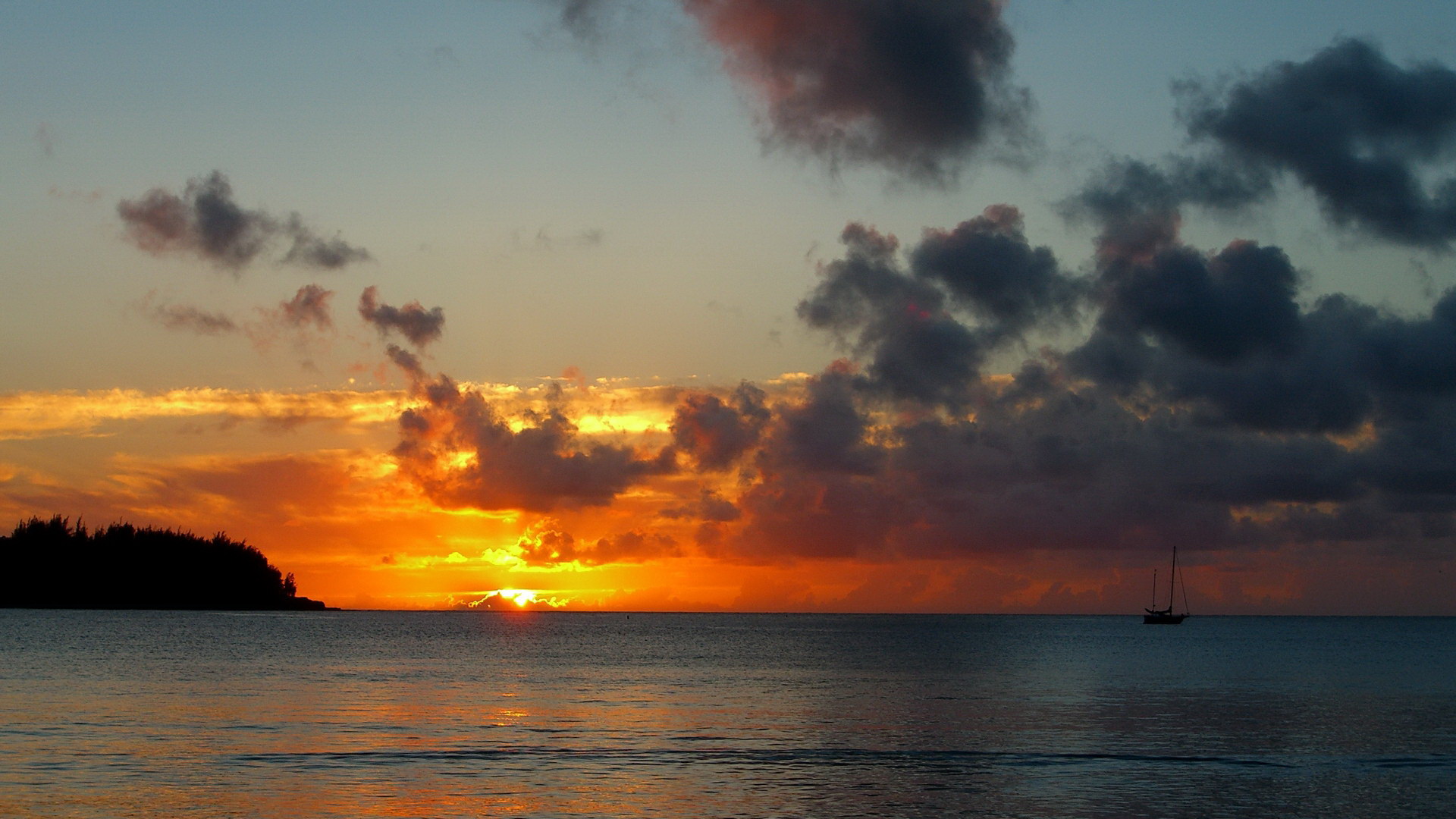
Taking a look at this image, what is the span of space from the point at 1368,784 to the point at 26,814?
160ft

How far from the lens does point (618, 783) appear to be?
4669 cm

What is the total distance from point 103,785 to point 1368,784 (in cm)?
4818

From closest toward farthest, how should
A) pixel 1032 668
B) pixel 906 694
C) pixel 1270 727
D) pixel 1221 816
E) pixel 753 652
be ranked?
pixel 1221 816 → pixel 1270 727 → pixel 906 694 → pixel 1032 668 → pixel 753 652

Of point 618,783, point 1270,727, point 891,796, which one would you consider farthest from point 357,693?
point 1270,727

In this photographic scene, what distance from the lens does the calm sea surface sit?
4347 cm

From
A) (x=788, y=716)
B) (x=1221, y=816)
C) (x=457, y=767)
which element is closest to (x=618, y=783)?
(x=457, y=767)

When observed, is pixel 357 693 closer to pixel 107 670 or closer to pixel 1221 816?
pixel 107 670

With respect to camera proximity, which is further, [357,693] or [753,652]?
[753,652]

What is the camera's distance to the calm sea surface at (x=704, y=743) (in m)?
43.5

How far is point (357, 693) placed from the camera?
8519cm

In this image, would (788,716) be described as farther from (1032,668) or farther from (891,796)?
(1032,668)

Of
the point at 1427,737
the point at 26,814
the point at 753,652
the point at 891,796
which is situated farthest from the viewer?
the point at 753,652

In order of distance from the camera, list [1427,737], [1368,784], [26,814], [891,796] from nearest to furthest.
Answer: [26,814]
[891,796]
[1368,784]
[1427,737]

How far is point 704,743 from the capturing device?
5850cm
